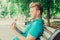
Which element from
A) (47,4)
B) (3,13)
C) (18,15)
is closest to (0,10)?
(3,13)

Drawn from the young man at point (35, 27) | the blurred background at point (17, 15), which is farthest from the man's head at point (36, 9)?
the blurred background at point (17, 15)

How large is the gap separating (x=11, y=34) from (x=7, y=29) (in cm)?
12

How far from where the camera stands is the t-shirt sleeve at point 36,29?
56.2 inches

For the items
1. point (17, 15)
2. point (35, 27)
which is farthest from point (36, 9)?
point (17, 15)

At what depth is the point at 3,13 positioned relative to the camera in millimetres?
2316

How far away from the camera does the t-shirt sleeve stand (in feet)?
4.69

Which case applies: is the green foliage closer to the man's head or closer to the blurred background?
the blurred background

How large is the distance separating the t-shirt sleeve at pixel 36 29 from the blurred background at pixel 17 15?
0.76 m

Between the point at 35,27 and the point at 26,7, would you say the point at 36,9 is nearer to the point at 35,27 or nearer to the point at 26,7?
the point at 35,27

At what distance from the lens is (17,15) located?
2.32 meters

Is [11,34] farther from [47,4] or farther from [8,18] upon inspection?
[47,4]

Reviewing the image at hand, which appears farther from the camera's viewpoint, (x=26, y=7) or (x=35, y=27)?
(x=26, y=7)

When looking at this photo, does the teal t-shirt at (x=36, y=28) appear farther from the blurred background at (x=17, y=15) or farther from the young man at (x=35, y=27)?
the blurred background at (x=17, y=15)

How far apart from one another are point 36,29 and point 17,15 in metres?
0.91
